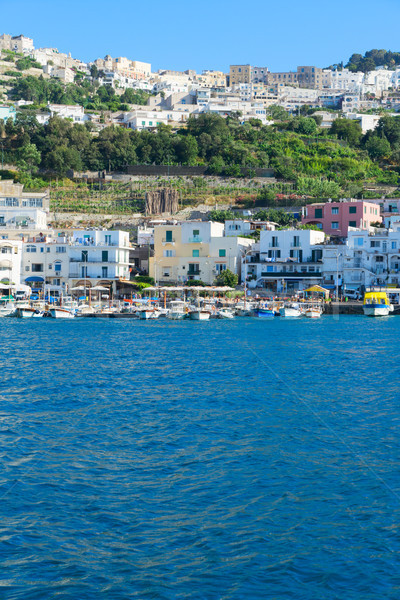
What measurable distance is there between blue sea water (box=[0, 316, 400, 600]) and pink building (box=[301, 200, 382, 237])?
1837 inches

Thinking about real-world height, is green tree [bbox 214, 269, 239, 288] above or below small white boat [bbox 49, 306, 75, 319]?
above

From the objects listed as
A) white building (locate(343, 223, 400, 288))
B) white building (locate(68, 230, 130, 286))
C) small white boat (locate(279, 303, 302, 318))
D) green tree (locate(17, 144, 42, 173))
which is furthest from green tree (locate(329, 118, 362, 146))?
small white boat (locate(279, 303, 302, 318))

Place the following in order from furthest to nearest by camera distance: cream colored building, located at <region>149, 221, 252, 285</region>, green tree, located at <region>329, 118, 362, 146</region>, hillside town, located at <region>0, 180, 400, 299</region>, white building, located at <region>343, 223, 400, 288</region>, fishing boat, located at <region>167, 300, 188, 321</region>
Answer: green tree, located at <region>329, 118, 362, 146</region>, cream colored building, located at <region>149, 221, 252, 285</region>, hillside town, located at <region>0, 180, 400, 299</region>, white building, located at <region>343, 223, 400, 288</region>, fishing boat, located at <region>167, 300, 188, 321</region>

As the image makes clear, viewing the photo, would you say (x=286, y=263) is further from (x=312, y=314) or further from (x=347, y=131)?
(x=347, y=131)

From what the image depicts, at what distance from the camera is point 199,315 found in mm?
55125

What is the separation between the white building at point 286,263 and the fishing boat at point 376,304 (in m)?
7.00

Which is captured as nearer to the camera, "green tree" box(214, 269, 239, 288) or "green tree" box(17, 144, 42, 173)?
"green tree" box(214, 269, 239, 288)

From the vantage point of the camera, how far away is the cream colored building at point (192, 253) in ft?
225

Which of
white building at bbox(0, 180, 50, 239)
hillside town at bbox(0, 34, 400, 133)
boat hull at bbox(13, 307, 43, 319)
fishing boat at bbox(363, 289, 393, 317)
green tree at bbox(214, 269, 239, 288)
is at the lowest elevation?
boat hull at bbox(13, 307, 43, 319)

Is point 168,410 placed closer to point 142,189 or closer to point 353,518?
point 353,518

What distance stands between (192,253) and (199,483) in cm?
5612

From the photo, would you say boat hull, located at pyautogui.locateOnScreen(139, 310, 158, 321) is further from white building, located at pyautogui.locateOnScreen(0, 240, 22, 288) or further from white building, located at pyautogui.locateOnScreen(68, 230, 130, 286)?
white building, located at pyautogui.locateOnScreen(0, 240, 22, 288)

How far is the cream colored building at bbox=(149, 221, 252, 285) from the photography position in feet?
225

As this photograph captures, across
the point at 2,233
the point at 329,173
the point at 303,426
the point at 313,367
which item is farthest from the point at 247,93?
the point at 303,426
